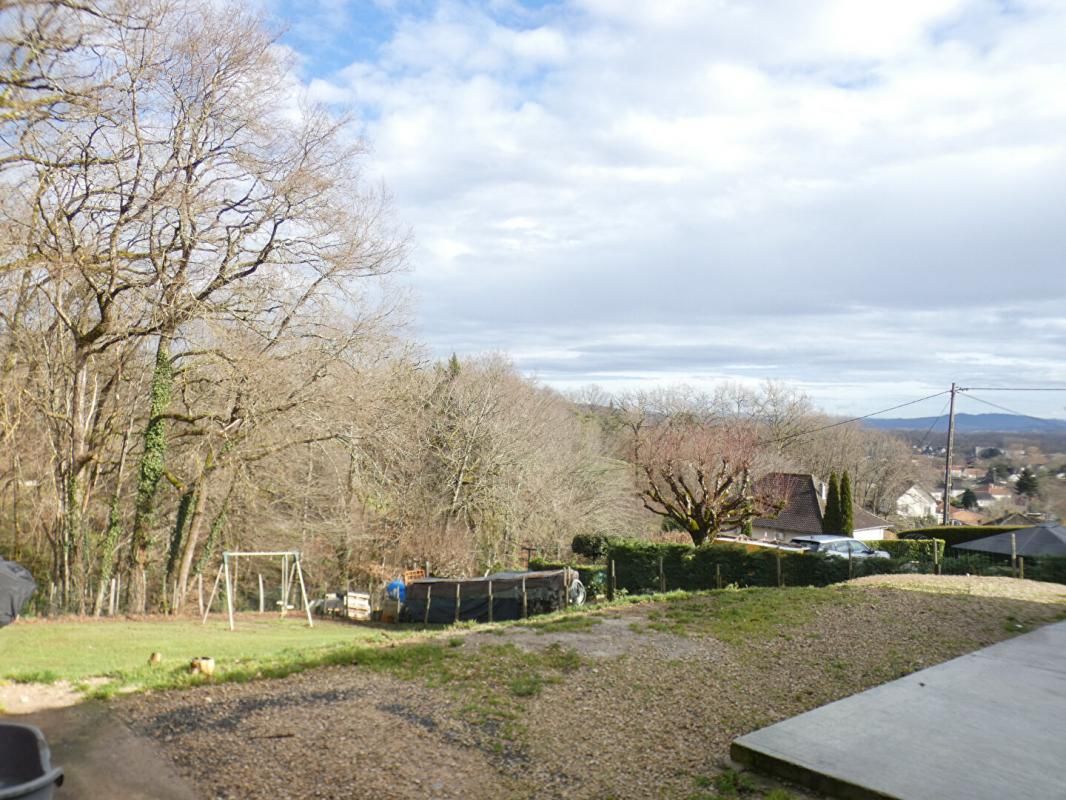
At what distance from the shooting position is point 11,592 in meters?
4.45

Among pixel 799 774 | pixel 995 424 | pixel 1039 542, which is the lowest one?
pixel 1039 542

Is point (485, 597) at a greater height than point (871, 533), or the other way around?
point (485, 597)

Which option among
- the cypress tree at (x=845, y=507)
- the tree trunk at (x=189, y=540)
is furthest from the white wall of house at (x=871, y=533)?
the tree trunk at (x=189, y=540)

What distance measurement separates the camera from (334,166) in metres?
16.1

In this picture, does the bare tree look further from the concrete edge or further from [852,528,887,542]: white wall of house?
the concrete edge

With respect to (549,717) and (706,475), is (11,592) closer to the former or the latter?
(549,717)

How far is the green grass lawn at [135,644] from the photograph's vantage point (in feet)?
24.9

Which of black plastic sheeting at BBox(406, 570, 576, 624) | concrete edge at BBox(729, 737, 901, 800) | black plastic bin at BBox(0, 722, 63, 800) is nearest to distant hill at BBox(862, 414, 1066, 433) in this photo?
black plastic sheeting at BBox(406, 570, 576, 624)

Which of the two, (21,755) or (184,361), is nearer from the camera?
(21,755)

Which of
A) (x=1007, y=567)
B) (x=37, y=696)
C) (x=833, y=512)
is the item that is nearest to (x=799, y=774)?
(x=37, y=696)

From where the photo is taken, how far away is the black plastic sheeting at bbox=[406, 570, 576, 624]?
57.6ft

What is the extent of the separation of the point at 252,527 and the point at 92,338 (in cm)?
898

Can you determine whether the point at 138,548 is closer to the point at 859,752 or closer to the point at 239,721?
the point at 239,721

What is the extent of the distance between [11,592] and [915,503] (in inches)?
2253
